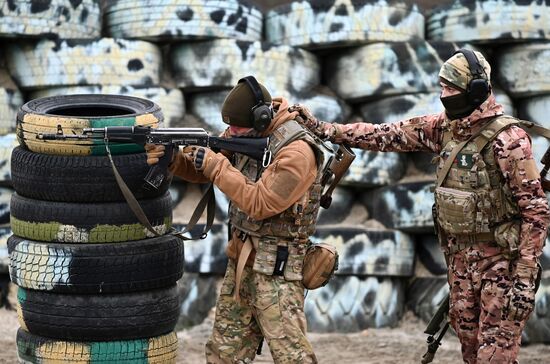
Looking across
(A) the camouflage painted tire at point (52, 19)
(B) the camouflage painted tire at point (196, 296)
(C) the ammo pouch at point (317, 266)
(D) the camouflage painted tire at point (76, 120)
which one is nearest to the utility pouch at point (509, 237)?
(C) the ammo pouch at point (317, 266)

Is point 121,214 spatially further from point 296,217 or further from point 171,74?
point 171,74

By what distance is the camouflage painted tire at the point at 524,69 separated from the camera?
767cm

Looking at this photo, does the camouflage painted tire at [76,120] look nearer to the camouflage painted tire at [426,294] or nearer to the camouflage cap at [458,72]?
the camouflage cap at [458,72]

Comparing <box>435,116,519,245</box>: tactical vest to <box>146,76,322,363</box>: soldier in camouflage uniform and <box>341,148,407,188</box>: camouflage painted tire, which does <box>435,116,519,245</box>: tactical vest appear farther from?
<box>341,148,407,188</box>: camouflage painted tire

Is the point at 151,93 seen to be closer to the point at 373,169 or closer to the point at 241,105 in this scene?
the point at 373,169

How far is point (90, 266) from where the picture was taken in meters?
5.18

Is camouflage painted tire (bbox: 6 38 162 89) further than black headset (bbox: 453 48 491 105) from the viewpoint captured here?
Yes

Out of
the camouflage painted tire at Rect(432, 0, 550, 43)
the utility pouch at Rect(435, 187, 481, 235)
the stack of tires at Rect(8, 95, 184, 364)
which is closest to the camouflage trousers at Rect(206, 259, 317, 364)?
the stack of tires at Rect(8, 95, 184, 364)

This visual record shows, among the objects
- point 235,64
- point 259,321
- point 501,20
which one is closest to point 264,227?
point 259,321

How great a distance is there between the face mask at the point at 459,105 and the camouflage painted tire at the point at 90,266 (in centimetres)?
147

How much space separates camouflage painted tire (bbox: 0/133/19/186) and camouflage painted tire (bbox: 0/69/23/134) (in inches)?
4.4

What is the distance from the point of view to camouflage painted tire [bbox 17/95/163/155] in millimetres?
5133

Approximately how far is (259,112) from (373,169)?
275 cm

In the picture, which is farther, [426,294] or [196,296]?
[426,294]
